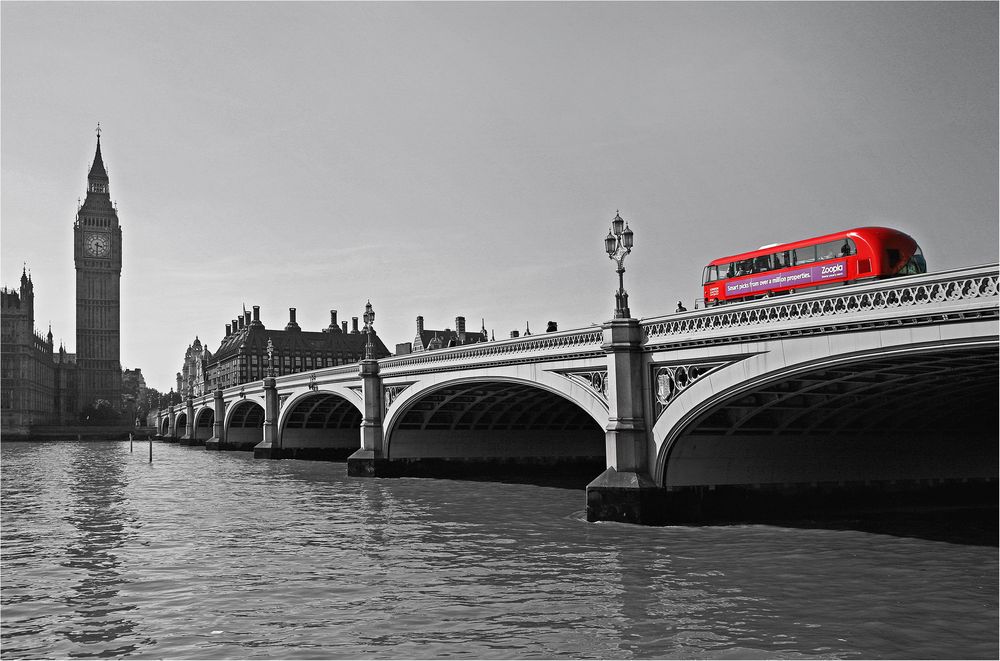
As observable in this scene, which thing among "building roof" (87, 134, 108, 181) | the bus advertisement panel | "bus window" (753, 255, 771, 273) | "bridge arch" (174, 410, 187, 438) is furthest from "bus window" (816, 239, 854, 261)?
"building roof" (87, 134, 108, 181)

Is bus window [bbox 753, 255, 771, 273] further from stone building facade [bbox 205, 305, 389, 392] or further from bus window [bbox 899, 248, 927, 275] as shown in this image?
stone building facade [bbox 205, 305, 389, 392]

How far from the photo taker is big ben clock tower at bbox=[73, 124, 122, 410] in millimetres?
174875

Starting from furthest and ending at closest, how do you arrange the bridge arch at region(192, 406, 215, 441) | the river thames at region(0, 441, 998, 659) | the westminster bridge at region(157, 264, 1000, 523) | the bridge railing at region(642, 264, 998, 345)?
the bridge arch at region(192, 406, 215, 441)
the westminster bridge at region(157, 264, 1000, 523)
the bridge railing at region(642, 264, 998, 345)
the river thames at region(0, 441, 998, 659)

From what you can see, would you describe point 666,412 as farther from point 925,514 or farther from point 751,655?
point 751,655

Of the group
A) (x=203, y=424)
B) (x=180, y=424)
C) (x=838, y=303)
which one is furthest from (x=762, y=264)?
(x=180, y=424)

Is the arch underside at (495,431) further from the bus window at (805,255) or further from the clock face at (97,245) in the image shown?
the clock face at (97,245)

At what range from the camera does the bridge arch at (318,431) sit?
62469 millimetres

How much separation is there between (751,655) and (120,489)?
33.3 metres

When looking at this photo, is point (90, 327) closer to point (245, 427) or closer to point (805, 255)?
point (245, 427)

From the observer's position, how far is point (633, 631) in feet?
44.7

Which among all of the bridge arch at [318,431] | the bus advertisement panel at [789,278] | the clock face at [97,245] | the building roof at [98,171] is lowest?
the bridge arch at [318,431]

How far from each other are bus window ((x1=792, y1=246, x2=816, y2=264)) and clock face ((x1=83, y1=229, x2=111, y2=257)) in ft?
572

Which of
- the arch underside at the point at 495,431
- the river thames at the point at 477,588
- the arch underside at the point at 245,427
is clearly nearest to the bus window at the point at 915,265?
the river thames at the point at 477,588

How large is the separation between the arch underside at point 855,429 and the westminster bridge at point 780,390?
50mm
